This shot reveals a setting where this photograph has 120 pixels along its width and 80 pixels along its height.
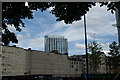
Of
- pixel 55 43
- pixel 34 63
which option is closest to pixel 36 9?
pixel 34 63

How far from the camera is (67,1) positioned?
1965 millimetres

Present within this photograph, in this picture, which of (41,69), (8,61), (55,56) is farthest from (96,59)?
(55,56)

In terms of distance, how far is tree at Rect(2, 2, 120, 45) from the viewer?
76.0 inches

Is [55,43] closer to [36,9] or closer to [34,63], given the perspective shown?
[34,63]

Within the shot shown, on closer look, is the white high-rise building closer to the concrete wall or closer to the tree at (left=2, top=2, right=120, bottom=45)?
the concrete wall

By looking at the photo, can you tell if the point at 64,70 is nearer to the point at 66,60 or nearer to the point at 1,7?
the point at 66,60

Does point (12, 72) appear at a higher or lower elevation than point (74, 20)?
lower

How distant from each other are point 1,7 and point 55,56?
36.8 meters

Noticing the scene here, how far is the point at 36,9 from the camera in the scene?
2039 millimetres

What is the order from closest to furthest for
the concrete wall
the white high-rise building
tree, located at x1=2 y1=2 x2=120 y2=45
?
tree, located at x1=2 y1=2 x2=120 y2=45 < the concrete wall < the white high-rise building

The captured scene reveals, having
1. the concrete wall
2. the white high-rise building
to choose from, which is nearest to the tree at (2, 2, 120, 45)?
the concrete wall

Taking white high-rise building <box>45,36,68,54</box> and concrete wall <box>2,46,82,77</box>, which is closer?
concrete wall <box>2,46,82,77</box>

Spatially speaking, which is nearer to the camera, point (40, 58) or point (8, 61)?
point (8, 61)

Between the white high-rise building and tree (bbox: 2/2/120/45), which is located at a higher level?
the white high-rise building
